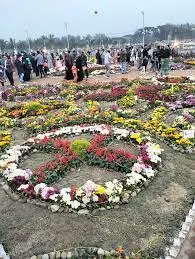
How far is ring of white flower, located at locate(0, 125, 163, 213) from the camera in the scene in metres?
7.95

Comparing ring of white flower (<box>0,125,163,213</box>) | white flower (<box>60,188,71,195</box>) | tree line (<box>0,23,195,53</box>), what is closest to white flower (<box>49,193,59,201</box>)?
ring of white flower (<box>0,125,163,213</box>)

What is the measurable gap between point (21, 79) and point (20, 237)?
1963cm

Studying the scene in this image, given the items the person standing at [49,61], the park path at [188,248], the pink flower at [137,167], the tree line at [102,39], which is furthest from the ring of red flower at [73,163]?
the tree line at [102,39]

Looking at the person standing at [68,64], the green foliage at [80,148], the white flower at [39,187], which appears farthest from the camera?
the person standing at [68,64]

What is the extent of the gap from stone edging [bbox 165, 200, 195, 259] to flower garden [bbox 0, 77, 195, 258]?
172 millimetres

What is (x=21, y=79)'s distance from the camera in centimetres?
2555

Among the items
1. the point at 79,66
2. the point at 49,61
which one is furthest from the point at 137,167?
the point at 49,61

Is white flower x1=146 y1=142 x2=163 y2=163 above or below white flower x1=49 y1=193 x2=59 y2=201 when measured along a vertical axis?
above

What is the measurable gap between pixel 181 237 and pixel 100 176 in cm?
308

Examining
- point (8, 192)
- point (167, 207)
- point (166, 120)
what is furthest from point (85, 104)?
point (167, 207)

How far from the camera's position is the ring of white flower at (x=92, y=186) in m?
7.95

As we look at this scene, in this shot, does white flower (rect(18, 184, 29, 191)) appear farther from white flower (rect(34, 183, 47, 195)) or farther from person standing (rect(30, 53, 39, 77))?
person standing (rect(30, 53, 39, 77))

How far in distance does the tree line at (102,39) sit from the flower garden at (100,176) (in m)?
58.5

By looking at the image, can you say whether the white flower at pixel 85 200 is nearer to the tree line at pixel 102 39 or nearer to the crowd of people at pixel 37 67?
the crowd of people at pixel 37 67
